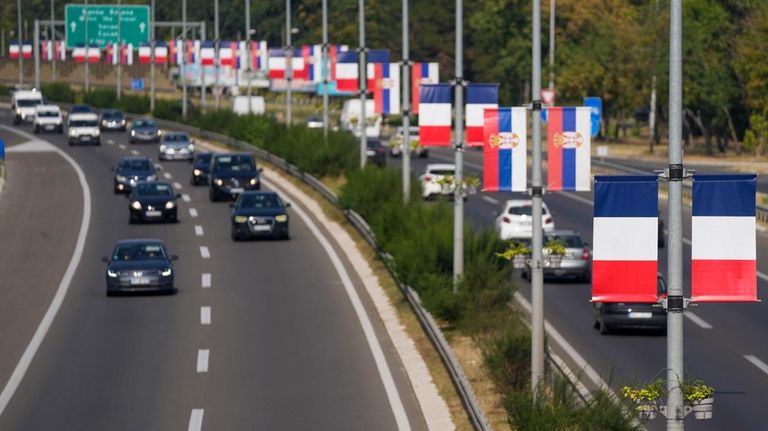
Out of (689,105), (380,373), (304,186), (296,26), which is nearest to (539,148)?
(380,373)

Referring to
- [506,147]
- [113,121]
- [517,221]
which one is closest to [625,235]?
[506,147]

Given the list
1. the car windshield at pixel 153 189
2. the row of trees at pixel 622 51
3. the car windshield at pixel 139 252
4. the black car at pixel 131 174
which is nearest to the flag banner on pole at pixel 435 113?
the car windshield at pixel 139 252

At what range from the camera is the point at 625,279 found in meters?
16.1

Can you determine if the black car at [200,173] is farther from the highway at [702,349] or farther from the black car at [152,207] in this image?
the highway at [702,349]

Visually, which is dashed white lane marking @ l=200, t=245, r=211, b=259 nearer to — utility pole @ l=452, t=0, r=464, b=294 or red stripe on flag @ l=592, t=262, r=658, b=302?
utility pole @ l=452, t=0, r=464, b=294

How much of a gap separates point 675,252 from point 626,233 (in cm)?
71

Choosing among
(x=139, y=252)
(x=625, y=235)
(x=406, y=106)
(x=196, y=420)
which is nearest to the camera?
(x=625, y=235)

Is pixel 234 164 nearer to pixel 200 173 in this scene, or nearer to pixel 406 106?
pixel 200 173

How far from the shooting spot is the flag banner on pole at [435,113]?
3666cm

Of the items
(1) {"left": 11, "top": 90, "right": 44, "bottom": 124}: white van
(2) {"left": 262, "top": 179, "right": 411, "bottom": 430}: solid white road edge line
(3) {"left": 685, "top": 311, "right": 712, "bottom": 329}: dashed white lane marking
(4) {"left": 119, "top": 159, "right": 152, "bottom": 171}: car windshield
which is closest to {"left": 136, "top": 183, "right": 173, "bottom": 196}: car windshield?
(2) {"left": 262, "top": 179, "right": 411, "bottom": 430}: solid white road edge line

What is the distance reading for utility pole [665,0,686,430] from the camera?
49.5 ft

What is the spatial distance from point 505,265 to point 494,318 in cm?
348

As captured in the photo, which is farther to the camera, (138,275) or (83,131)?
(83,131)

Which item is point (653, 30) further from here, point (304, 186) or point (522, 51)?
point (304, 186)
